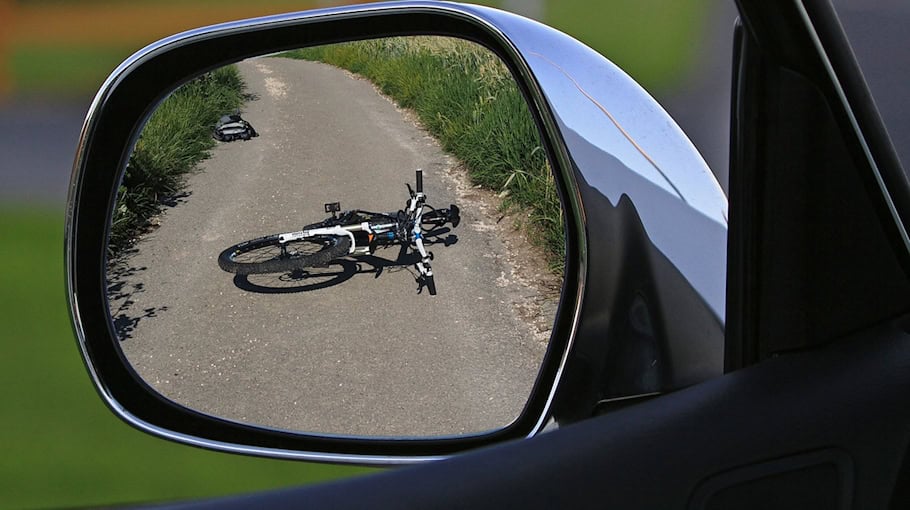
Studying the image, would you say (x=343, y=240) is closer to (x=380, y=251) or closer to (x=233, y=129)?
(x=380, y=251)

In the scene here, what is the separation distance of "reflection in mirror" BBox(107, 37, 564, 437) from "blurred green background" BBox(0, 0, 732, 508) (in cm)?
16

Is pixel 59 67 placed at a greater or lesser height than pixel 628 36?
greater

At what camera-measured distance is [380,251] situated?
131 centimetres

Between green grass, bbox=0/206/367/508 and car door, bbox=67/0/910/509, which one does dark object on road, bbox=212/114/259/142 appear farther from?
car door, bbox=67/0/910/509

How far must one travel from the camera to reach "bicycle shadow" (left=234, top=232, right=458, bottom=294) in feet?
4.29

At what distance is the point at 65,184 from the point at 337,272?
659 millimetres

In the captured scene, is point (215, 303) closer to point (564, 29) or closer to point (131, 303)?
point (131, 303)

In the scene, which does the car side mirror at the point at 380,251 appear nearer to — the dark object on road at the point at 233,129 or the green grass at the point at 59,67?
the dark object on road at the point at 233,129

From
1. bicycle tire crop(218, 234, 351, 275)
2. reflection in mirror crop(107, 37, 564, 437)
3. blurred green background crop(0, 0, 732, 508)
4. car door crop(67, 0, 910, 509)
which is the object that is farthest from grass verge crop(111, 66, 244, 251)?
car door crop(67, 0, 910, 509)

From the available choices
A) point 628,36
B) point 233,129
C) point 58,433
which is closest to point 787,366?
point 628,36

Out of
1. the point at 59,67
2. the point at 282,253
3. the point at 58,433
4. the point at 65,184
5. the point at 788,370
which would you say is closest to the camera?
the point at 788,370

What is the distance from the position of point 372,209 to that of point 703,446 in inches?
23.6

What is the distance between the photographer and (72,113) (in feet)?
5.51

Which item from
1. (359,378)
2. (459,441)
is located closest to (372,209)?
(359,378)
